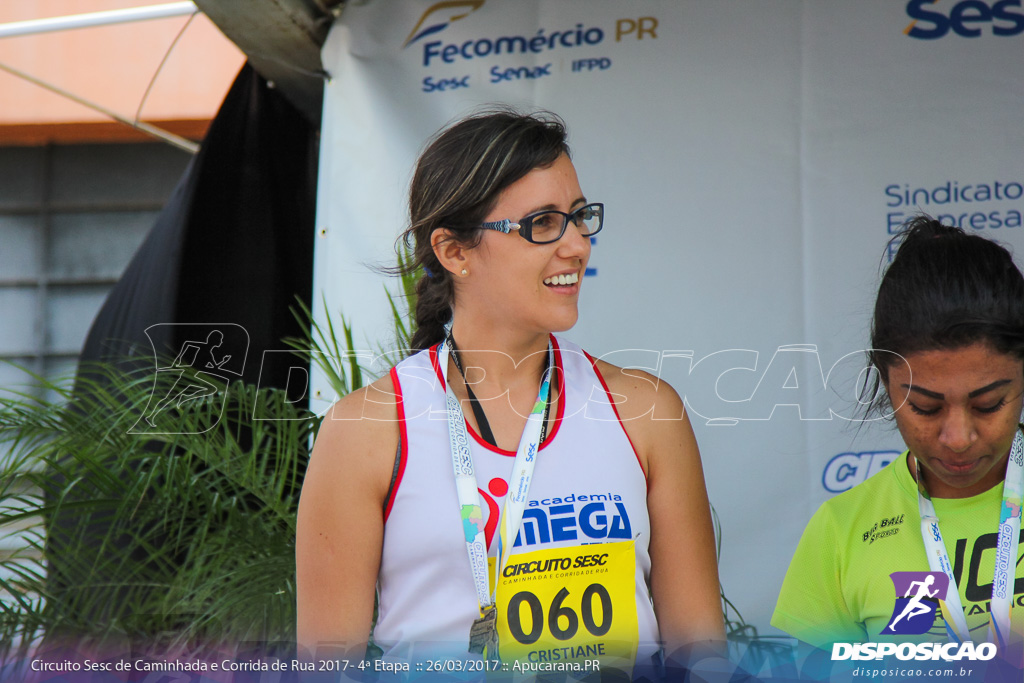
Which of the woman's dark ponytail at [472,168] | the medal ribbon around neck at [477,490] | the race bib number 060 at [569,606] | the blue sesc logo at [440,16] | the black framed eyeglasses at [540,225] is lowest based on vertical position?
the race bib number 060 at [569,606]

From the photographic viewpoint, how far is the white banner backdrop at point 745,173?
342cm

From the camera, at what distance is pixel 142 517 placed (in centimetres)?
307

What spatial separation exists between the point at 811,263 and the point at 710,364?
1.71 feet

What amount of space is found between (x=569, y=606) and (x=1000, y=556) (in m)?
0.83

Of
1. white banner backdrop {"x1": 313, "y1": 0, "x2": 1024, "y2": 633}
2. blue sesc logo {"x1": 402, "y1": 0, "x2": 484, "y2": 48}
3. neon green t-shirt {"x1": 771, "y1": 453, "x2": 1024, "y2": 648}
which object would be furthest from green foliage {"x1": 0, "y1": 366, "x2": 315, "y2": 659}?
blue sesc logo {"x1": 402, "y1": 0, "x2": 484, "y2": 48}

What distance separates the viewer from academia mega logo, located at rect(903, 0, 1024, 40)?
3.38m

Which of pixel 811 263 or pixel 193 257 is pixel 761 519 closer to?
pixel 811 263

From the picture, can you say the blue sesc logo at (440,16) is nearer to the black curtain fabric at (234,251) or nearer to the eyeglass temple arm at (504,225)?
the black curtain fabric at (234,251)

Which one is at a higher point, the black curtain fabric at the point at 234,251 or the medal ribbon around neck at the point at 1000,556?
the black curtain fabric at the point at 234,251

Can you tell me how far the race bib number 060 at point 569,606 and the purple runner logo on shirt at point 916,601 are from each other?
1.68ft

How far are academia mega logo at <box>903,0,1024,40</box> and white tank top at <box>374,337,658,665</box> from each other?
2.26m

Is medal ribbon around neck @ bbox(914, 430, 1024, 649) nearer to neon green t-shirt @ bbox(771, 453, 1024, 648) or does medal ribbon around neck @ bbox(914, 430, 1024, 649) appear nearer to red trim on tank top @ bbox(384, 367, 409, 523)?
neon green t-shirt @ bbox(771, 453, 1024, 648)

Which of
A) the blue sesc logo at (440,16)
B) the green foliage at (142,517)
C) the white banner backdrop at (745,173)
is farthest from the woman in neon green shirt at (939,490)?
the blue sesc logo at (440,16)

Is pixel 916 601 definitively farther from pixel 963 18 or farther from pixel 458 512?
pixel 963 18
